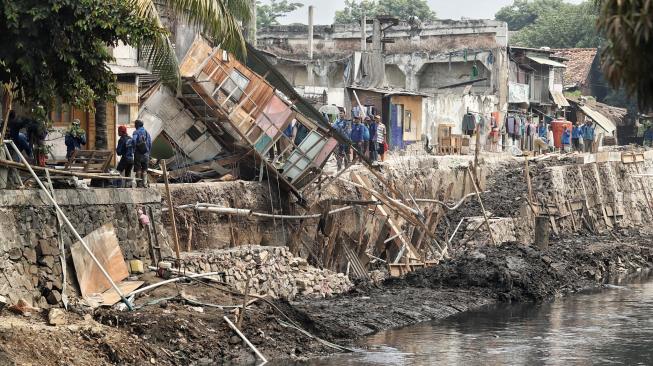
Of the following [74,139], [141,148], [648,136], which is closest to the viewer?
[141,148]

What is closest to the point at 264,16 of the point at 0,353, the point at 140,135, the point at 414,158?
the point at 414,158

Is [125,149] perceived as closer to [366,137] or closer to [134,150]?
[134,150]

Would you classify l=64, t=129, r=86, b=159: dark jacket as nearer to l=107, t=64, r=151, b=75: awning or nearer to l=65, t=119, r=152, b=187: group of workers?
l=65, t=119, r=152, b=187: group of workers

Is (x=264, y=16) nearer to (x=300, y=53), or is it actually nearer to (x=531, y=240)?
(x=300, y=53)

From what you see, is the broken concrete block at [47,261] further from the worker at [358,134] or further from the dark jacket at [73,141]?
the worker at [358,134]

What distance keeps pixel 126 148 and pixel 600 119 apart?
4395 cm

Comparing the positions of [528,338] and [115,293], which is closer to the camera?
[115,293]

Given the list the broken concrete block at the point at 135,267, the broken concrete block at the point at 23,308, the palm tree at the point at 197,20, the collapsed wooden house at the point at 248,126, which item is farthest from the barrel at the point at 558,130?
the broken concrete block at the point at 23,308

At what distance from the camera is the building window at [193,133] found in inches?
1216

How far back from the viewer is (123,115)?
3209cm

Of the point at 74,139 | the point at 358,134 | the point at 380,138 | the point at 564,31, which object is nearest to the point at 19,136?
the point at 74,139

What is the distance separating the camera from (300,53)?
61219 millimetres

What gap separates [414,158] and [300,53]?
2153cm

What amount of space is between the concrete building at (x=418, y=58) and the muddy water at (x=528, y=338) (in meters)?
24.4
